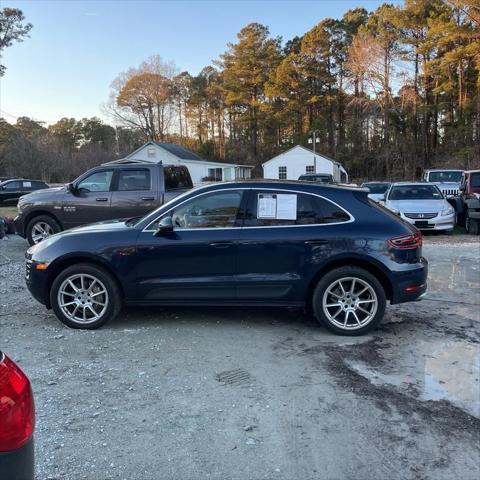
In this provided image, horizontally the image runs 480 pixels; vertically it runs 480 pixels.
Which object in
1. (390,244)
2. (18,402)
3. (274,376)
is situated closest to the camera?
(18,402)

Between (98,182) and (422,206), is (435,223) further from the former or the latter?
(98,182)

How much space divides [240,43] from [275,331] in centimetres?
5953

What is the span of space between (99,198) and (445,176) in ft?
50.5

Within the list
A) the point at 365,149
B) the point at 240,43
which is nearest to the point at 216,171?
the point at 365,149

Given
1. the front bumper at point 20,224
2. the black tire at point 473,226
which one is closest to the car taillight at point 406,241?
the front bumper at point 20,224

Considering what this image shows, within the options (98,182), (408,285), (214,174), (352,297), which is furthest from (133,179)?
(214,174)

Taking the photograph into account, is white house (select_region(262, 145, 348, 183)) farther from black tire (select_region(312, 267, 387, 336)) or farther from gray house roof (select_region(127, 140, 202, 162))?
black tire (select_region(312, 267, 387, 336))

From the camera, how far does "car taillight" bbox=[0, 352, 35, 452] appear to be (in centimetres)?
161

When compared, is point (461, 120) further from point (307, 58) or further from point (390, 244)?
point (390, 244)

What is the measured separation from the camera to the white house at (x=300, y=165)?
46.2 metres

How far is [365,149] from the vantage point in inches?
2072

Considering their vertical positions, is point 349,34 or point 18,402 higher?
point 349,34

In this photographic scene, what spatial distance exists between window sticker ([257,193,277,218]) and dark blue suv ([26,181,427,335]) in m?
0.01

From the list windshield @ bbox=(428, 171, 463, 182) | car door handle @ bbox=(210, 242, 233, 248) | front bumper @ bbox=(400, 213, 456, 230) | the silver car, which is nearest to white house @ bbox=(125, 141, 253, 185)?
windshield @ bbox=(428, 171, 463, 182)
